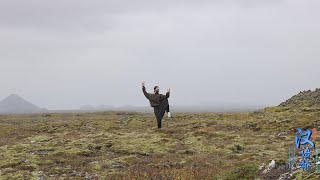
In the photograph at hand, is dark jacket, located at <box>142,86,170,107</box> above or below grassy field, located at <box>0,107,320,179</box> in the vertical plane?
above

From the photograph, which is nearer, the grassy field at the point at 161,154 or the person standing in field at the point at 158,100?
the grassy field at the point at 161,154

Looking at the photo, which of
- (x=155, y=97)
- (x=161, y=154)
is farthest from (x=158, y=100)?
(x=161, y=154)

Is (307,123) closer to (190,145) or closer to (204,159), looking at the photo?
(190,145)

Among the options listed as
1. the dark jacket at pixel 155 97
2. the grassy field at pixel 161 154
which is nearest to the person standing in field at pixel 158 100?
the dark jacket at pixel 155 97

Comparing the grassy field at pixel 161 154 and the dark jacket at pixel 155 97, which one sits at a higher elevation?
the dark jacket at pixel 155 97

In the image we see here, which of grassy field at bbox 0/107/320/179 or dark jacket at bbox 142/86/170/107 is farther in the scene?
dark jacket at bbox 142/86/170/107

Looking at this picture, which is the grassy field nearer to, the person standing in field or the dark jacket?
the person standing in field

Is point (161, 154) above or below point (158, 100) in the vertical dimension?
below

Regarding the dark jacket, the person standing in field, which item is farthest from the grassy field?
the dark jacket

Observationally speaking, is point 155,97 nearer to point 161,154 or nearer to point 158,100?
point 158,100

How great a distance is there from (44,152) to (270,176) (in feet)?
52.4

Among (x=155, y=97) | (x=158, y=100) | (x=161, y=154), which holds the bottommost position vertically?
(x=161, y=154)

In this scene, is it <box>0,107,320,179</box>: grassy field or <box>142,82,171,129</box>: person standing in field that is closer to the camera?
<box>0,107,320,179</box>: grassy field

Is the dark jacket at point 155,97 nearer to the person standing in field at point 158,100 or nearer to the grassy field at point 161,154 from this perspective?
the person standing in field at point 158,100
